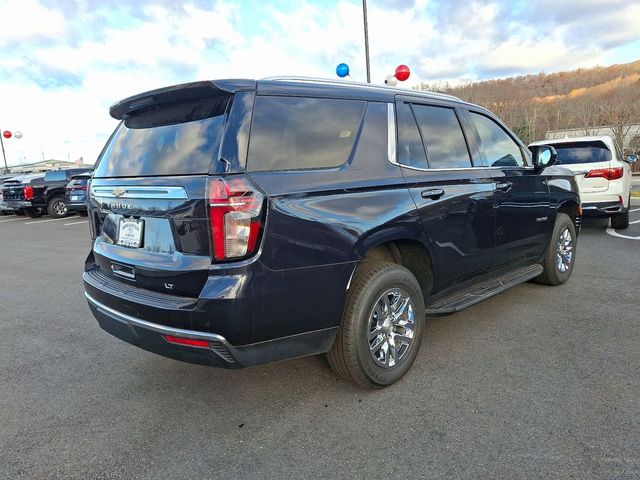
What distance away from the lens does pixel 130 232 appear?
8.89 ft

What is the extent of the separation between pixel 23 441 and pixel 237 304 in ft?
5.05

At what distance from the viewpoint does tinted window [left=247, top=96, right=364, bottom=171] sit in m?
2.43

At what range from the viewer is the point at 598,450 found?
2270mm

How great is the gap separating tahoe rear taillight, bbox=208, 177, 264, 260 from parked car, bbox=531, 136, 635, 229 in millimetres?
6887

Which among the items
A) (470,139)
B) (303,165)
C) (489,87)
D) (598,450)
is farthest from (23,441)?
(489,87)

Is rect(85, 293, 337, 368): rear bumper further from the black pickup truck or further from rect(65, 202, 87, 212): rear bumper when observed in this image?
the black pickup truck

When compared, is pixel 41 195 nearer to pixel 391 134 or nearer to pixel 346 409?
pixel 391 134

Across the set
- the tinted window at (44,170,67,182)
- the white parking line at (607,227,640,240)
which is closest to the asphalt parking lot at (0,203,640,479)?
the white parking line at (607,227,640,240)

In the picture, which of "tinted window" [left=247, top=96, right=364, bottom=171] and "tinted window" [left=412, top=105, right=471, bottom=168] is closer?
"tinted window" [left=247, top=96, right=364, bottom=171]

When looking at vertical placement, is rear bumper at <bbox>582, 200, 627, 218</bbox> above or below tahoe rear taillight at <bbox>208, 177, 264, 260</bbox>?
below

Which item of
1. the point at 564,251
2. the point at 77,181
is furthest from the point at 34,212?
the point at 564,251

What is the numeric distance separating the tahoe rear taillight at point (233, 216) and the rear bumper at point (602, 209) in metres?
7.41

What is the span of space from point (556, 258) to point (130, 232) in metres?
4.31

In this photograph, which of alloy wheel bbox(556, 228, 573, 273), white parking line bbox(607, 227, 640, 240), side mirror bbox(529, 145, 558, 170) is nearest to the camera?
side mirror bbox(529, 145, 558, 170)
